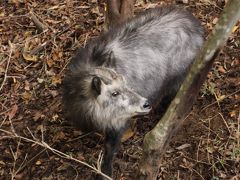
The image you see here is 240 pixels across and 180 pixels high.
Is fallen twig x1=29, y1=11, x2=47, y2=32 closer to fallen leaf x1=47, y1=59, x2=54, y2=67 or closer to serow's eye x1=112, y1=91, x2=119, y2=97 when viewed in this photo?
fallen leaf x1=47, y1=59, x2=54, y2=67

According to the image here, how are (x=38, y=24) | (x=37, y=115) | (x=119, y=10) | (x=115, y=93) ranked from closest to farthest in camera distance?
(x=115, y=93) < (x=119, y=10) < (x=37, y=115) < (x=38, y=24)

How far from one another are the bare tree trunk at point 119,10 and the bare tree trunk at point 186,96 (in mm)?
1932

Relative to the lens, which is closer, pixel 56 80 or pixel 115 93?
pixel 115 93

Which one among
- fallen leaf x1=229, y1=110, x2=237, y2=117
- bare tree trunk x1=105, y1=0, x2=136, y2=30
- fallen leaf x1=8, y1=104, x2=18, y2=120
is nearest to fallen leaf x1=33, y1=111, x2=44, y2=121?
fallen leaf x1=8, y1=104, x2=18, y2=120

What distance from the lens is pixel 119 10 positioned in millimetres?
4680

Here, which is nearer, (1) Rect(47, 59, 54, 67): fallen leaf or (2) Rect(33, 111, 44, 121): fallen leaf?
(2) Rect(33, 111, 44, 121): fallen leaf

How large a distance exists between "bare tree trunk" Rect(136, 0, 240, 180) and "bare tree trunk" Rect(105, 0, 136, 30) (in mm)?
1932

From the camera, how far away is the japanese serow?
3953 millimetres

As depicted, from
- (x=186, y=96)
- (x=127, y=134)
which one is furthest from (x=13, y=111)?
(x=186, y=96)

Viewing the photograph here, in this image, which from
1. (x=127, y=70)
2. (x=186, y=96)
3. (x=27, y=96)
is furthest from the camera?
(x=27, y=96)

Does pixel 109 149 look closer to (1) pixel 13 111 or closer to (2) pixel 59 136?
(2) pixel 59 136

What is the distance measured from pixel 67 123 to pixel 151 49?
134cm

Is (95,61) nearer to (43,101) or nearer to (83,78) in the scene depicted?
(83,78)

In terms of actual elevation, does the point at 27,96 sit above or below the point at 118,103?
below
